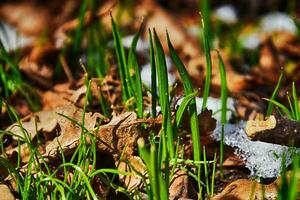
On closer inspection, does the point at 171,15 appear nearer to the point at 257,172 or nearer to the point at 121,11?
the point at 121,11

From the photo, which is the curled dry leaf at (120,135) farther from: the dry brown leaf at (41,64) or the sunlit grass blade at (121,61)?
the dry brown leaf at (41,64)

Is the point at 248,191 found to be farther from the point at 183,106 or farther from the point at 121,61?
the point at 121,61

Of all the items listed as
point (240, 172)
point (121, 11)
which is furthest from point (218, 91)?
point (121, 11)

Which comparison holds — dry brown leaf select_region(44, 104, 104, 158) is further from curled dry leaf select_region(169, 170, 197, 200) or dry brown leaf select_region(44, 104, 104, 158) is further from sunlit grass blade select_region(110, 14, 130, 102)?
curled dry leaf select_region(169, 170, 197, 200)

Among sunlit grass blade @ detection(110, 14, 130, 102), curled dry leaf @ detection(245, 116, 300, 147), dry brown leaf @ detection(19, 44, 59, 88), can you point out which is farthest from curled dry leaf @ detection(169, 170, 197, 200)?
dry brown leaf @ detection(19, 44, 59, 88)

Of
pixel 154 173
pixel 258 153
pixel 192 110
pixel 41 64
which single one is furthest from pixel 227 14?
pixel 154 173

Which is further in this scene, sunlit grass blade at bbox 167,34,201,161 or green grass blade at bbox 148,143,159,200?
sunlit grass blade at bbox 167,34,201,161

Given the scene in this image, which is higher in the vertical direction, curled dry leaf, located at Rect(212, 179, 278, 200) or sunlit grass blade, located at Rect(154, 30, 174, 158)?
sunlit grass blade, located at Rect(154, 30, 174, 158)

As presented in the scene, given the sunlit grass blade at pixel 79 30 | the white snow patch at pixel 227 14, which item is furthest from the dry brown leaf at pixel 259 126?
the white snow patch at pixel 227 14
